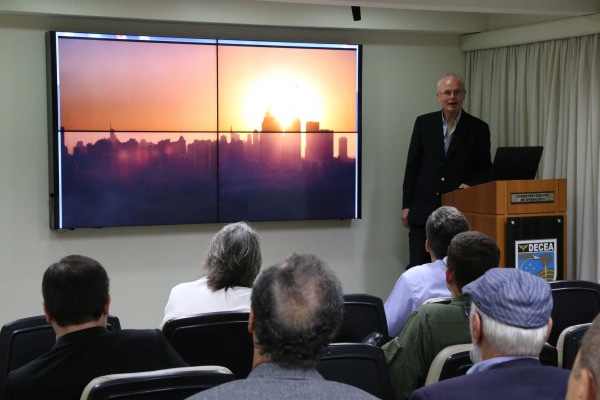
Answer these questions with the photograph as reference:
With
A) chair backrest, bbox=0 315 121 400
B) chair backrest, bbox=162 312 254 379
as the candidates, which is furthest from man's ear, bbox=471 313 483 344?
chair backrest, bbox=0 315 121 400

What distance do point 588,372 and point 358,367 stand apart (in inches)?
69.4

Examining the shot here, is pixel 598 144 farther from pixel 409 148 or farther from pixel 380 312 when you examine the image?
pixel 380 312

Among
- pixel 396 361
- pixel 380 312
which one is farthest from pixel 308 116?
pixel 396 361

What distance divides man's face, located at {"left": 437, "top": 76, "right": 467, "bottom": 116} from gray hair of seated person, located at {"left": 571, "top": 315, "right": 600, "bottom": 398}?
5690 mm

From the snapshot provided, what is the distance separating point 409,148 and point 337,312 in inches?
216

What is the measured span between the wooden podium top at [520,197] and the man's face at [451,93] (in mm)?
862

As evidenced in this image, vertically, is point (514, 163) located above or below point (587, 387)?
above

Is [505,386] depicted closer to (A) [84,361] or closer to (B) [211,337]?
(A) [84,361]

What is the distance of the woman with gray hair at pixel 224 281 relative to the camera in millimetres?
3908

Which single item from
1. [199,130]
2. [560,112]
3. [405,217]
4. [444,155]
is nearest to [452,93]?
[444,155]

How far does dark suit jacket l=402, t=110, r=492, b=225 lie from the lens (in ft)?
23.1

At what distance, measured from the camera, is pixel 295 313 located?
1862 mm

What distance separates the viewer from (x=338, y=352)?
2973 mm

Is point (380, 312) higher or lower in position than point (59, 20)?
lower
